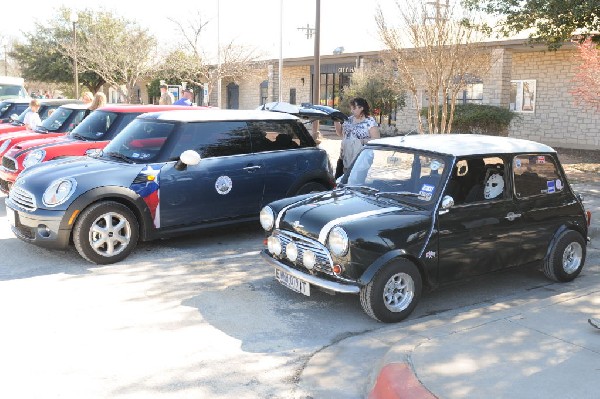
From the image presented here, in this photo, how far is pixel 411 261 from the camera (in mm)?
5441

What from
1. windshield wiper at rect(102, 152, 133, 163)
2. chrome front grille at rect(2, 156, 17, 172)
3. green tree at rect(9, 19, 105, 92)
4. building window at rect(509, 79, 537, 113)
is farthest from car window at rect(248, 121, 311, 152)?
green tree at rect(9, 19, 105, 92)

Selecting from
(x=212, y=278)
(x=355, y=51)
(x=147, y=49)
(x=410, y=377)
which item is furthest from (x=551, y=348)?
(x=147, y=49)

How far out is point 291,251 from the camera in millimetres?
5613

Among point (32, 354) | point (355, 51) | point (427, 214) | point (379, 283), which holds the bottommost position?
point (32, 354)

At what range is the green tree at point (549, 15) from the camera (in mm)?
11531

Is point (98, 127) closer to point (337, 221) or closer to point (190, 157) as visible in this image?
point (190, 157)

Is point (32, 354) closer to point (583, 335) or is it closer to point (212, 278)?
point (212, 278)

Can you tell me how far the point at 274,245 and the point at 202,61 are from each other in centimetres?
2612

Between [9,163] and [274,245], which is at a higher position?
[9,163]

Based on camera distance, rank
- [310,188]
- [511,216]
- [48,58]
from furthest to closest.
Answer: [48,58]
[310,188]
[511,216]

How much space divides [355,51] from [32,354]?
26.3 metres

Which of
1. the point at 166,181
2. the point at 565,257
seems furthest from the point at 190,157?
the point at 565,257

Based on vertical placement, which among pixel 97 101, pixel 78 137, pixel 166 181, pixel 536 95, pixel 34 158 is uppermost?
pixel 536 95

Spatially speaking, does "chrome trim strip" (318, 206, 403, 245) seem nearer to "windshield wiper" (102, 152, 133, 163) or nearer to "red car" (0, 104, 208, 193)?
"windshield wiper" (102, 152, 133, 163)
